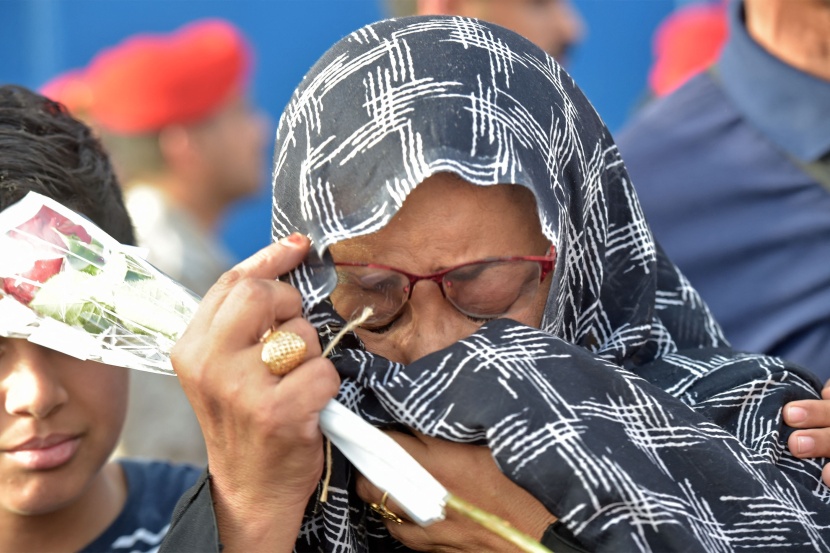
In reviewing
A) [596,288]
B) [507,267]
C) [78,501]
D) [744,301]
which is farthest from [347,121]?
[744,301]

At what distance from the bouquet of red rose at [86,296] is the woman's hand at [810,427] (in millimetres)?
1110

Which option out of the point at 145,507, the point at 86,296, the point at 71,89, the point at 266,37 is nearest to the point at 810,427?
the point at 86,296

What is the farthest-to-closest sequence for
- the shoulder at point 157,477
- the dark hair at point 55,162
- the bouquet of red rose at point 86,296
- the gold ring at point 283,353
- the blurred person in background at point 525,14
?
the blurred person in background at point 525,14 < the shoulder at point 157,477 < the dark hair at point 55,162 < the bouquet of red rose at point 86,296 < the gold ring at point 283,353

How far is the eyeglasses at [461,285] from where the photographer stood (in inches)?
77.9

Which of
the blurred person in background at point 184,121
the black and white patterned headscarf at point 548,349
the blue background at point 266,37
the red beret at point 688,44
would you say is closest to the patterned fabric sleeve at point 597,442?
the black and white patterned headscarf at point 548,349

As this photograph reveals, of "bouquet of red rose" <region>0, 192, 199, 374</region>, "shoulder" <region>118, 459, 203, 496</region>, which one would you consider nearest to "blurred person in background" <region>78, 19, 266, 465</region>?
"shoulder" <region>118, 459, 203, 496</region>

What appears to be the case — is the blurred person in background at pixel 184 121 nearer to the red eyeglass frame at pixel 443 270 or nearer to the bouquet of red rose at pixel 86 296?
the bouquet of red rose at pixel 86 296

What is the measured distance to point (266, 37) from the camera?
6.68 meters

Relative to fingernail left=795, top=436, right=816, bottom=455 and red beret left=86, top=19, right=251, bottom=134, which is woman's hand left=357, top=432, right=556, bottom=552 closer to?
fingernail left=795, top=436, right=816, bottom=455

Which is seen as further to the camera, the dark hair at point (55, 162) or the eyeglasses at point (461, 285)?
Answer: the dark hair at point (55, 162)

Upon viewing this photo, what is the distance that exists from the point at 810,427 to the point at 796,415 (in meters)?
0.04

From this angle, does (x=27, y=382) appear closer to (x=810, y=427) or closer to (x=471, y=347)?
(x=471, y=347)

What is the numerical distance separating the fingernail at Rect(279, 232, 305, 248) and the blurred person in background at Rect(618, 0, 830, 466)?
1.45m

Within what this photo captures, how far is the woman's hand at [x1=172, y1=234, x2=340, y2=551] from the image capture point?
1733mm
